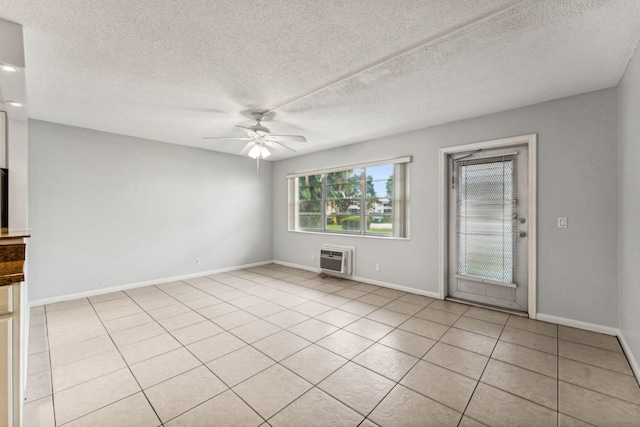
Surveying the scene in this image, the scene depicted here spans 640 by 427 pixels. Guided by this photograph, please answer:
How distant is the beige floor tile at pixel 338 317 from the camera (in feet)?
10.4

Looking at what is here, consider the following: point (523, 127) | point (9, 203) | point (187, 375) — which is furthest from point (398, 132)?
point (9, 203)

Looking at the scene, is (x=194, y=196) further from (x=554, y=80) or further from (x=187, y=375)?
(x=554, y=80)

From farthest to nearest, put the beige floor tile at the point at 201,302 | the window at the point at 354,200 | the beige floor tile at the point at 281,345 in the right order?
1. the window at the point at 354,200
2. the beige floor tile at the point at 201,302
3. the beige floor tile at the point at 281,345

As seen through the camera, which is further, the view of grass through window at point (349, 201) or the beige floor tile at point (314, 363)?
the view of grass through window at point (349, 201)

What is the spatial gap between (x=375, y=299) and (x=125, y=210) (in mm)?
4204

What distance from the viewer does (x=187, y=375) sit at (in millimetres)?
2182

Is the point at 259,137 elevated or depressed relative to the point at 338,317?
elevated

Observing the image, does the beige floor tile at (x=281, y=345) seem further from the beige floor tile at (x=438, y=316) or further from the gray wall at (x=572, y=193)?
the gray wall at (x=572, y=193)

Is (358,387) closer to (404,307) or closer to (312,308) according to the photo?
(312,308)

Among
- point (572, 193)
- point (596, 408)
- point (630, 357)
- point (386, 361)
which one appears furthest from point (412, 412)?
point (572, 193)

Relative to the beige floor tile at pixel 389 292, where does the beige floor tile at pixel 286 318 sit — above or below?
below

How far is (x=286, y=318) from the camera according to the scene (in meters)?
3.31

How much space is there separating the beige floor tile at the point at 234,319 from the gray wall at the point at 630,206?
348 cm

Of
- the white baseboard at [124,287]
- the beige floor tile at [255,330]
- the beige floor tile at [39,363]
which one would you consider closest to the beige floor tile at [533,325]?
the beige floor tile at [255,330]
